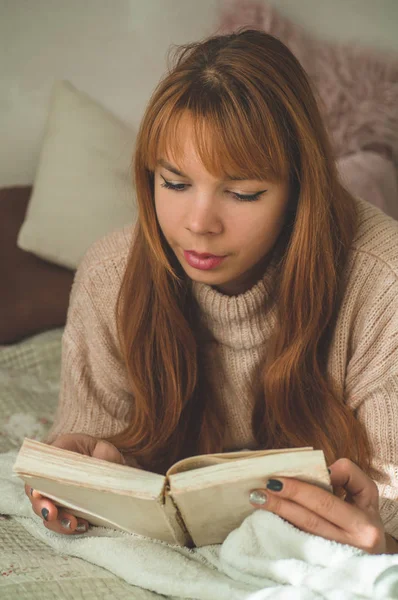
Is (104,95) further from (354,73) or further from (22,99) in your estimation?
(354,73)

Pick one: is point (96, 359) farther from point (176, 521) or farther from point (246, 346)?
point (176, 521)

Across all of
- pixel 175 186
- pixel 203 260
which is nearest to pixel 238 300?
pixel 203 260

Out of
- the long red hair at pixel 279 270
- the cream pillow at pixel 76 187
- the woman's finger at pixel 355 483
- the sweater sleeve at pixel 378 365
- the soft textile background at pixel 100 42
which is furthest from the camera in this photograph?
the soft textile background at pixel 100 42

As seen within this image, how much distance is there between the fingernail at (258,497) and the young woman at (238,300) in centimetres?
11

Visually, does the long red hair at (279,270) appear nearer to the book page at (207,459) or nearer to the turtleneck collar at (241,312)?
the turtleneck collar at (241,312)

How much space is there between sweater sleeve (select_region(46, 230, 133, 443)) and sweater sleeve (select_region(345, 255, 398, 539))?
0.40 m

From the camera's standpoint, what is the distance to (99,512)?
3.15 ft

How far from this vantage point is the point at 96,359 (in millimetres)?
1304

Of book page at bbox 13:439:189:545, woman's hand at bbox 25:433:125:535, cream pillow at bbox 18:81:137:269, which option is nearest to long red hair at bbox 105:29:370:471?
woman's hand at bbox 25:433:125:535

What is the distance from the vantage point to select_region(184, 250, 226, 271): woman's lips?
3.61 ft

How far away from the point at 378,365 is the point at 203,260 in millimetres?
317

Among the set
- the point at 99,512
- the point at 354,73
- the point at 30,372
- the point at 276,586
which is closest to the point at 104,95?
the point at 354,73

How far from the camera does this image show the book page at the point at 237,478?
2.63 feet

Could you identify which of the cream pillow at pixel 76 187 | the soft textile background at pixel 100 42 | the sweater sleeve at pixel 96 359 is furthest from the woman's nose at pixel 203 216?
the soft textile background at pixel 100 42
